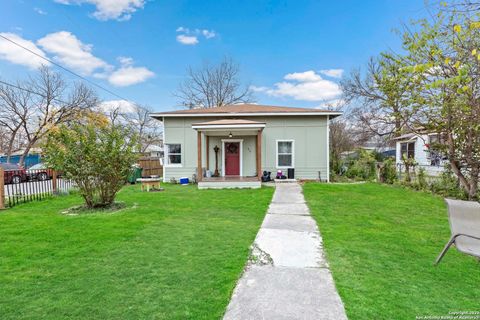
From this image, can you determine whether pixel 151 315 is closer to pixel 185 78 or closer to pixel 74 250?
pixel 74 250

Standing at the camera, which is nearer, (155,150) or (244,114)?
(244,114)

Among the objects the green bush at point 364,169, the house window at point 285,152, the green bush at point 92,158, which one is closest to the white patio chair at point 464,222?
the green bush at point 92,158

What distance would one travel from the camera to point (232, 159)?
13234mm

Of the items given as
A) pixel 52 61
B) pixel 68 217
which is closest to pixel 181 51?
pixel 52 61

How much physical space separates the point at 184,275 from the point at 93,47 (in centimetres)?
1815

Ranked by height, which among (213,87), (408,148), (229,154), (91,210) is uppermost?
(213,87)

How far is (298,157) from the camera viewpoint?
42.4ft

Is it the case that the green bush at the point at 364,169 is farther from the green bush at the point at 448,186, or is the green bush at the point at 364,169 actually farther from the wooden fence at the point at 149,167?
the wooden fence at the point at 149,167

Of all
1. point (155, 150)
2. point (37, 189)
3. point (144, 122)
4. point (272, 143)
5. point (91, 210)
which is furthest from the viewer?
point (155, 150)

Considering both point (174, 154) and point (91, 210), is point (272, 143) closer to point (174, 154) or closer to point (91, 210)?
point (174, 154)

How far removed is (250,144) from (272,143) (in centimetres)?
111

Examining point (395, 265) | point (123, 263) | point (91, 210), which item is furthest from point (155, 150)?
point (395, 265)

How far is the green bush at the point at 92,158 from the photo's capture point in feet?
21.7

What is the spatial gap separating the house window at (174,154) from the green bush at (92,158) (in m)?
6.15
